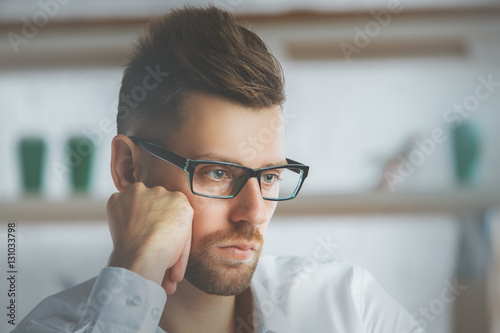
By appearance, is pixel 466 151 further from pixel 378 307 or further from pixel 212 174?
pixel 212 174

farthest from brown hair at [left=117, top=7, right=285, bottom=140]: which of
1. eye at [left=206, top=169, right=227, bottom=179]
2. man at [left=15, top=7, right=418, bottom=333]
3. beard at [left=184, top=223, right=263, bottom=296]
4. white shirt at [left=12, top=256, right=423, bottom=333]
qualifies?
white shirt at [left=12, top=256, right=423, bottom=333]

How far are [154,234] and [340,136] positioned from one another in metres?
0.46

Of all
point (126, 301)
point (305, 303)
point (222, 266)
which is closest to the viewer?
point (126, 301)

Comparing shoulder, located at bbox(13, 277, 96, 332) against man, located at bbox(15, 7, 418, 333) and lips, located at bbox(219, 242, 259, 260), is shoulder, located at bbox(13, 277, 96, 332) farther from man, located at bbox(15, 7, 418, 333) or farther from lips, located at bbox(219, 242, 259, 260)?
lips, located at bbox(219, 242, 259, 260)

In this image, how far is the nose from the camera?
0.89m

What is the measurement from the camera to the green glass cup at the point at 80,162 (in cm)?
97

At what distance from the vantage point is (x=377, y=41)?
1.09 m

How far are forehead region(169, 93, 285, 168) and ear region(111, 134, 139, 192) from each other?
3.4 inches

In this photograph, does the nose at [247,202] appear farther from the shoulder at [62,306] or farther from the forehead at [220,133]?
the shoulder at [62,306]

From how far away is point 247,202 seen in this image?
0.90m

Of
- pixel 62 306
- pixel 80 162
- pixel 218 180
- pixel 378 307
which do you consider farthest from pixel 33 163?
pixel 378 307

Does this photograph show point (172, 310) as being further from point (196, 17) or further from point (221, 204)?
point (196, 17)

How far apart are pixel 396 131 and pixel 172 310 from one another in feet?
1.96

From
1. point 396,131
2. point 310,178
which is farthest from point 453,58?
point 310,178
